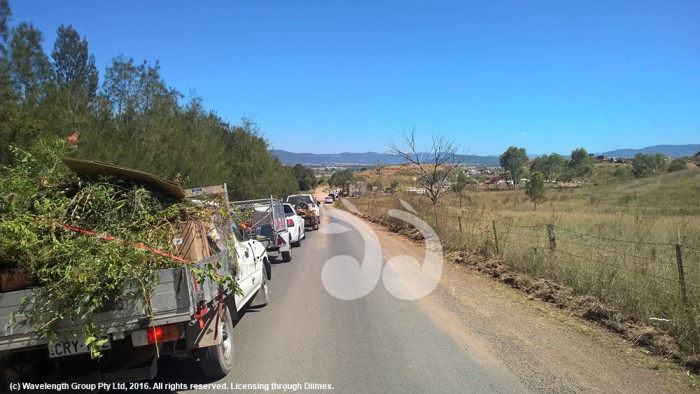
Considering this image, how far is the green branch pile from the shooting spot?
13.0 ft

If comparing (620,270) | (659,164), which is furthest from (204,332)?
(659,164)

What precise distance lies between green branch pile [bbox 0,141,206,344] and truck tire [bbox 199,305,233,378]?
4.07ft

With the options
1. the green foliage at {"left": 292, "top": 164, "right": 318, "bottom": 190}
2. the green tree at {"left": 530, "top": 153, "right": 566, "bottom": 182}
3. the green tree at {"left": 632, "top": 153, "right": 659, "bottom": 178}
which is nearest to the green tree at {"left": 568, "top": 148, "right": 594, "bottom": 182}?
the green tree at {"left": 530, "top": 153, "right": 566, "bottom": 182}

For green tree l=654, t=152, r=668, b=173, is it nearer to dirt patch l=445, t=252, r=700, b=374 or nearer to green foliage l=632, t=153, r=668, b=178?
green foliage l=632, t=153, r=668, b=178

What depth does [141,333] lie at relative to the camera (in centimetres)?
432

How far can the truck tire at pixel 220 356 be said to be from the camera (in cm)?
520

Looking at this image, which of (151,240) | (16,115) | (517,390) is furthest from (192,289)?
(16,115)

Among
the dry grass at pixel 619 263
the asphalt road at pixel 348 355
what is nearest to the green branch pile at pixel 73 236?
the asphalt road at pixel 348 355

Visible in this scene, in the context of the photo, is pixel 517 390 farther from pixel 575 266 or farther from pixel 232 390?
pixel 575 266

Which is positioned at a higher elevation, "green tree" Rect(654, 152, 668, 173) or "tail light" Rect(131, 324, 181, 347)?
"tail light" Rect(131, 324, 181, 347)

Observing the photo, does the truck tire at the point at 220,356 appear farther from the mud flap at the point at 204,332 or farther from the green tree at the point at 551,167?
the green tree at the point at 551,167

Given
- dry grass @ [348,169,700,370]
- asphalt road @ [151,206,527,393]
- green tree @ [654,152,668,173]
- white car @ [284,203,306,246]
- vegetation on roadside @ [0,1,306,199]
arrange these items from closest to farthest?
asphalt road @ [151,206,527,393] → dry grass @ [348,169,700,370] → vegetation on roadside @ [0,1,306,199] → white car @ [284,203,306,246] → green tree @ [654,152,668,173]

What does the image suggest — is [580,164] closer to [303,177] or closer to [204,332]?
[303,177]

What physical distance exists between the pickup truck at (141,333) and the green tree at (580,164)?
91.2 m
